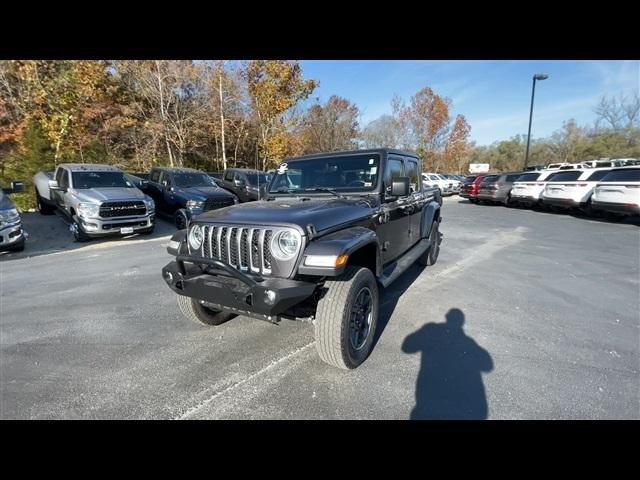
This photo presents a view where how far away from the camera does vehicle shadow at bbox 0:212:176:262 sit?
7.28m

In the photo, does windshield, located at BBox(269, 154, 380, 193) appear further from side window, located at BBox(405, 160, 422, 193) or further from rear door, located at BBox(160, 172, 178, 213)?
rear door, located at BBox(160, 172, 178, 213)

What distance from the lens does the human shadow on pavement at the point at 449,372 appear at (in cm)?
223

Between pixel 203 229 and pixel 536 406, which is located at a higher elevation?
pixel 203 229

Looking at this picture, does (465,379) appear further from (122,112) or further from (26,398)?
(122,112)

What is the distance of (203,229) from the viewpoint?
291cm

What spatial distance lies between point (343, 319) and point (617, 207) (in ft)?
39.4

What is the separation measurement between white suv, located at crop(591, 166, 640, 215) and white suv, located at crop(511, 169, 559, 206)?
11.5 feet

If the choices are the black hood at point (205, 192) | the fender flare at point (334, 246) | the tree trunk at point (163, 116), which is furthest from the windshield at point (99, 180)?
the tree trunk at point (163, 116)

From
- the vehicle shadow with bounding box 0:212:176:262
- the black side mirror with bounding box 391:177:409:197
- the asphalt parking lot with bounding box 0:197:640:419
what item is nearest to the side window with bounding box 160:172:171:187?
the vehicle shadow with bounding box 0:212:176:262

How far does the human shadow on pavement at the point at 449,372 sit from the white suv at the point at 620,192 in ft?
32.7

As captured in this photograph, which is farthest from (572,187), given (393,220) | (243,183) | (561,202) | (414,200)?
(243,183)
